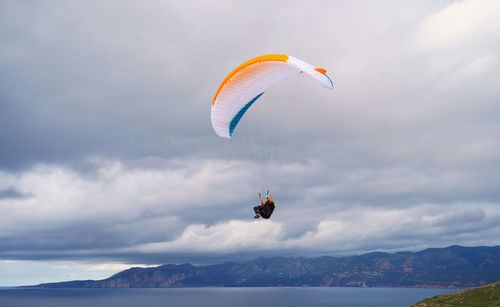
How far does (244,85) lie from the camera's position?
115 feet

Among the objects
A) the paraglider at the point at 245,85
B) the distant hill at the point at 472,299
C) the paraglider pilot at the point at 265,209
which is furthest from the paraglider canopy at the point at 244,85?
the distant hill at the point at 472,299

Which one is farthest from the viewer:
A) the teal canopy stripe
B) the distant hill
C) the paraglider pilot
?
the distant hill

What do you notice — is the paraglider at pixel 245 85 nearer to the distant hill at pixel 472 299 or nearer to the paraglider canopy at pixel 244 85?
the paraglider canopy at pixel 244 85

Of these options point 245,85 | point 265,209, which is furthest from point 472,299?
point 245,85

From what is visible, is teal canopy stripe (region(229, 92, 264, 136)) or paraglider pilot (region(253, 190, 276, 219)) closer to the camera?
paraglider pilot (region(253, 190, 276, 219))

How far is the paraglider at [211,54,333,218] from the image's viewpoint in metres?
32.7

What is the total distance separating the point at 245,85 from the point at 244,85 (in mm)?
93

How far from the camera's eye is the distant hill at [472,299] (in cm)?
8814

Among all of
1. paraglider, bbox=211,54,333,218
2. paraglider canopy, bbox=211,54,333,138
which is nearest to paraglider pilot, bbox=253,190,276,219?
paraglider, bbox=211,54,333,218

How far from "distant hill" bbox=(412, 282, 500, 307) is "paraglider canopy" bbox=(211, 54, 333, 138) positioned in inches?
3077

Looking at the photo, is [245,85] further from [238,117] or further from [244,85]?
[238,117]

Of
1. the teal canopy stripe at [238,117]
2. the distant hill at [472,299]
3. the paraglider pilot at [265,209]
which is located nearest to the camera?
the paraglider pilot at [265,209]

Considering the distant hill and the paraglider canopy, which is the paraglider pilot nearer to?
the paraglider canopy

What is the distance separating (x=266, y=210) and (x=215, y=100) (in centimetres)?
1083
